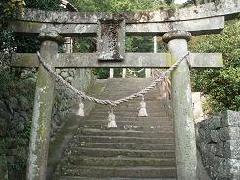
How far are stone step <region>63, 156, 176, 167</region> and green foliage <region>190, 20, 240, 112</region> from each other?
7.71ft

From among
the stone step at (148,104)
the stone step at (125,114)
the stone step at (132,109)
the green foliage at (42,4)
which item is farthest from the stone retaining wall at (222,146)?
the green foliage at (42,4)

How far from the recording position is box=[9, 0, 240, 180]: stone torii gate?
20.6 ft

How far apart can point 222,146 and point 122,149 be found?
2786mm

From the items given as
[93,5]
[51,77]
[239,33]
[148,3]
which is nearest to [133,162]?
[51,77]

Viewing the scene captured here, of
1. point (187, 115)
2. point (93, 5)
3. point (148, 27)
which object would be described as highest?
point (93, 5)

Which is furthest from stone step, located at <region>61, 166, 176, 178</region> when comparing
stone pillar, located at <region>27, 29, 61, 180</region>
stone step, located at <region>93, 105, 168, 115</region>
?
stone step, located at <region>93, 105, 168, 115</region>

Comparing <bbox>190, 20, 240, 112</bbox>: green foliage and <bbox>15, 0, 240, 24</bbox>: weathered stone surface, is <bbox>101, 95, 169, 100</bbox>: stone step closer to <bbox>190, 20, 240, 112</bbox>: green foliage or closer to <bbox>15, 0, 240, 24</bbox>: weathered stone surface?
<bbox>190, 20, 240, 112</bbox>: green foliage

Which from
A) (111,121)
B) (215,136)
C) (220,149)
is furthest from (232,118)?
(111,121)

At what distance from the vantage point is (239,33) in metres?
11.4

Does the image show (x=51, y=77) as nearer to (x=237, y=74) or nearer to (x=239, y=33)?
(x=237, y=74)

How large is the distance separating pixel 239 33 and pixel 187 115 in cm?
619

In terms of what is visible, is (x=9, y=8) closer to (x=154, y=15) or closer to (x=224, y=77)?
(x=154, y=15)

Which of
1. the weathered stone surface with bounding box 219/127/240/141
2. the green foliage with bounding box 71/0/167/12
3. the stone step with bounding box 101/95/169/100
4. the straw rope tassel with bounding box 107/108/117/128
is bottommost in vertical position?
the weathered stone surface with bounding box 219/127/240/141

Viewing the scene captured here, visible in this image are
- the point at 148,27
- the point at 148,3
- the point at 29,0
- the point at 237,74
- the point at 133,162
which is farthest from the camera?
the point at 148,3
